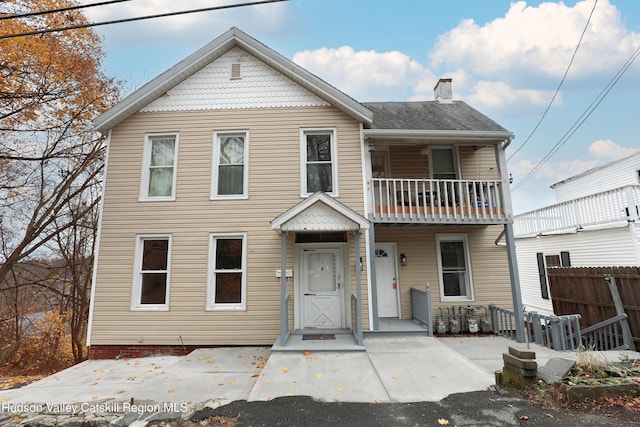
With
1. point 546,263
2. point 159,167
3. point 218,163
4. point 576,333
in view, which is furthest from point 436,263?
point 159,167

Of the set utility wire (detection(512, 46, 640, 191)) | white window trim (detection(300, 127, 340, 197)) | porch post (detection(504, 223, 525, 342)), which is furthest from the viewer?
utility wire (detection(512, 46, 640, 191))

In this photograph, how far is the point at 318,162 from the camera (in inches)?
332

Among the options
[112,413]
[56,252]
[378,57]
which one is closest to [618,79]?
[378,57]

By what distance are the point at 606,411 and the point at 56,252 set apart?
1799 cm

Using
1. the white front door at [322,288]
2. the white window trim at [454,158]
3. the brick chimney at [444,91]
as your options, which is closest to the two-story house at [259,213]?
the white front door at [322,288]

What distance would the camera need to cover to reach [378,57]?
19.7 meters

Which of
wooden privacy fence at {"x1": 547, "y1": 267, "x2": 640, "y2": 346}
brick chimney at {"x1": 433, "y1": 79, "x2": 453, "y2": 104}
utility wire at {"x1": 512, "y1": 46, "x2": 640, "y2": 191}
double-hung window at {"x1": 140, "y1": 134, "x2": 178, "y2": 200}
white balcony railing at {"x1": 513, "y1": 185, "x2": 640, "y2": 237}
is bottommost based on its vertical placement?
wooden privacy fence at {"x1": 547, "y1": 267, "x2": 640, "y2": 346}

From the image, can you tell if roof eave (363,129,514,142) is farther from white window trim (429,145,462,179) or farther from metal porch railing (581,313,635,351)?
metal porch railing (581,313,635,351)

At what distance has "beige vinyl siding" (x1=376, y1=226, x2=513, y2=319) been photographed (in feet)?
29.0

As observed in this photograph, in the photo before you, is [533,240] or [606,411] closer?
[606,411]

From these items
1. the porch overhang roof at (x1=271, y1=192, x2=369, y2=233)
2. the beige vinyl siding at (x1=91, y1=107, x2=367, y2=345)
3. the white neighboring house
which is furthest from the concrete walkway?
the white neighboring house

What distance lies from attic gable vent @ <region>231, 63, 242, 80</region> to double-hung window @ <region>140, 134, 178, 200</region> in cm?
247

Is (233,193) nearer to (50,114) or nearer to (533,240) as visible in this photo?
(50,114)

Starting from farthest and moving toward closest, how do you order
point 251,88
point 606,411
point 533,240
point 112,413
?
point 533,240, point 251,88, point 112,413, point 606,411
